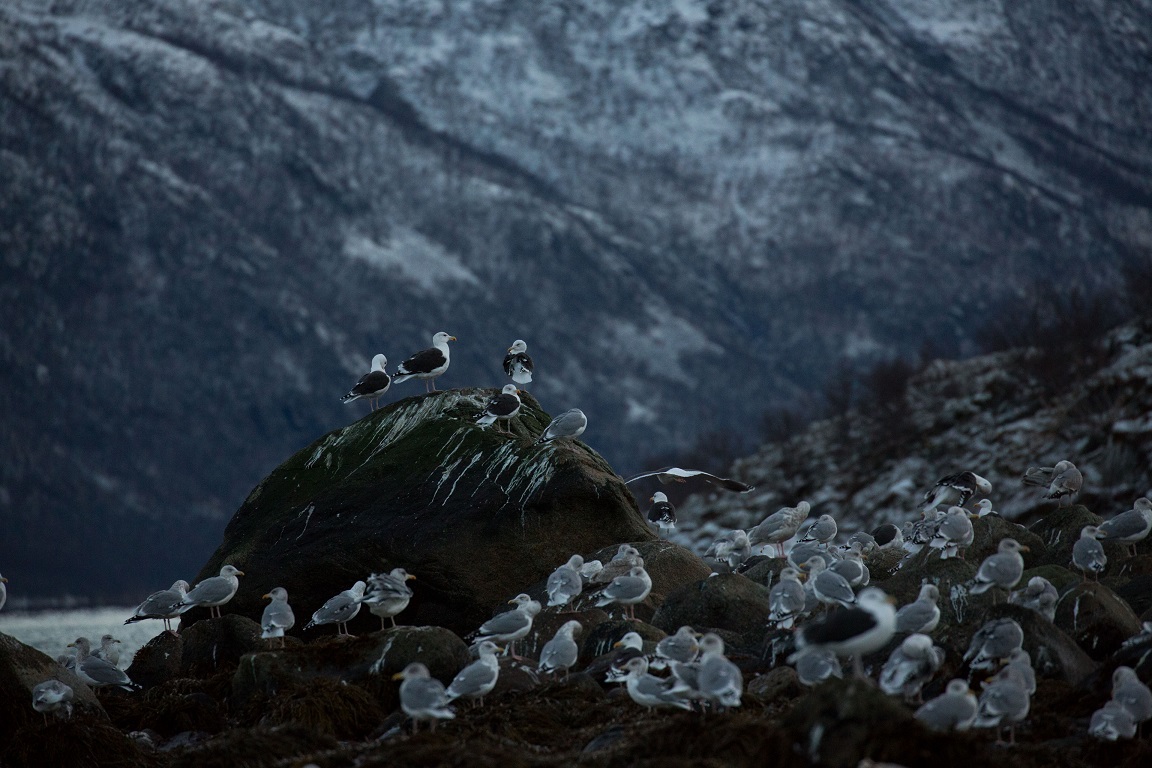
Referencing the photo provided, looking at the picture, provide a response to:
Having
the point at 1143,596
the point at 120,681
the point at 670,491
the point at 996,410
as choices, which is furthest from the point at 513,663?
the point at 670,491

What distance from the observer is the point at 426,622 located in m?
20.5

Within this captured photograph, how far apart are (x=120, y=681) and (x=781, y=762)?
11426 millimetres

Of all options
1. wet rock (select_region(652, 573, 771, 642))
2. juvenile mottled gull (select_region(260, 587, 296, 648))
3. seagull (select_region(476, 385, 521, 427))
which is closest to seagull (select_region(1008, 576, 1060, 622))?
wet rock (select_region(652, 573, 771, 642))

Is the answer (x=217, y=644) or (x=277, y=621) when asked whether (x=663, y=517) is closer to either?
(x=217, y=644)

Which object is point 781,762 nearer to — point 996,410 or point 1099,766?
point 1099,766

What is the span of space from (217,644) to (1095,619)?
38.4 feet

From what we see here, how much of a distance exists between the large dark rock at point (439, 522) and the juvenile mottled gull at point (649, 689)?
6.05 m

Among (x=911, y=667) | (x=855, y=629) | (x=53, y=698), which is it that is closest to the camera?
(x=855, y=629)

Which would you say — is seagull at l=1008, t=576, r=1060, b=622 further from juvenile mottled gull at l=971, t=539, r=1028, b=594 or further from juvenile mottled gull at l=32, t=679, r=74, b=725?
juvenile mottled gull at l=32, t=679, r=74, b=725

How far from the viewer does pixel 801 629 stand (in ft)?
43.0

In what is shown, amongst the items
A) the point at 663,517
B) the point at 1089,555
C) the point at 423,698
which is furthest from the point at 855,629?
the point at 663,517

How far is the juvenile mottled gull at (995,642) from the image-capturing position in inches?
549

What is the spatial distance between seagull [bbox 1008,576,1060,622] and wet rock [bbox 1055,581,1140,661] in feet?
0.51

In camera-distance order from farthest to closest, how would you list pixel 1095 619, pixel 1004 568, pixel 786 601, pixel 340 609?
pixel 340 609 < pixel 786 601 < pixel 1004 568 < pixel 1095 619
